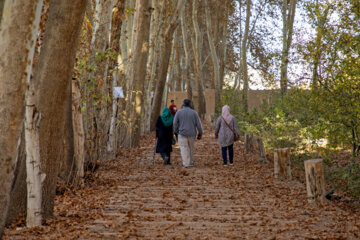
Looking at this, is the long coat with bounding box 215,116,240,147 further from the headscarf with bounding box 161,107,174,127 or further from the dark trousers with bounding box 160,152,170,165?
the dark trousers with bounding box 160,152,170,165

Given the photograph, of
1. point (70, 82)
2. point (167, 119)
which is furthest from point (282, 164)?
point (70, 82)

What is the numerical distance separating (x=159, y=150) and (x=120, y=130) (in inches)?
176

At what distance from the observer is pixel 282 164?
11.3 meters

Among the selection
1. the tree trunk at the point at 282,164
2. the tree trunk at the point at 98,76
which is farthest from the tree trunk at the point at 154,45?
the tree trunk at the point at 282,164

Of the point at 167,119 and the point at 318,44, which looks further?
the point at 167,119

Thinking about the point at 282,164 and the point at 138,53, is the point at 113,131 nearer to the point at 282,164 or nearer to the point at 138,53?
the point at 138,53

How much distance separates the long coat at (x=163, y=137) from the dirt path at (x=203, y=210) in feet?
4.97

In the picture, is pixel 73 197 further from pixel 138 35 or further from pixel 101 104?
pixel 138 35

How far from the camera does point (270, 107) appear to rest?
23438 mm

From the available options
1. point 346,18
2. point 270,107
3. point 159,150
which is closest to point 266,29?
point 270,107

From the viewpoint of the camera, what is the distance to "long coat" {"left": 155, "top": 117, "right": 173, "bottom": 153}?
48.3 ft

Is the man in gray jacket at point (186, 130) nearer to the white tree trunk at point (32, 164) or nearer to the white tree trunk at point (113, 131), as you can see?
the white tree trunk at point (113, 131)

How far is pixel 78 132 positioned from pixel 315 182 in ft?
14.7

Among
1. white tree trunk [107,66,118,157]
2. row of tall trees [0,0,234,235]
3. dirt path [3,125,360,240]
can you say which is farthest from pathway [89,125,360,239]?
white tree trunk [107,66,118,157]
